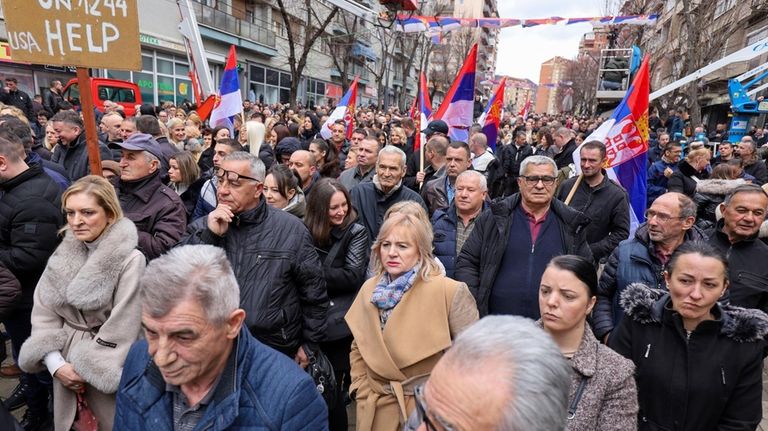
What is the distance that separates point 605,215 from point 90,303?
397cm

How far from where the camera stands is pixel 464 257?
3275 millimetres

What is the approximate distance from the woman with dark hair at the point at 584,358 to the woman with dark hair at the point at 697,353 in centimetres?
35

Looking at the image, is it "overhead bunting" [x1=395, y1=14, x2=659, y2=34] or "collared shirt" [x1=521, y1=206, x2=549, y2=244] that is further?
"overhead bunting" [x1=395, y1=14, x2=659, y2=34]

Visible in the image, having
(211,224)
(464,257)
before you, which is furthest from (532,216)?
(211,224)

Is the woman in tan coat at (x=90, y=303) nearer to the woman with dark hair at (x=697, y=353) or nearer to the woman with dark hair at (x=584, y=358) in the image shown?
the woman with dark hair at (x=584, y=358)

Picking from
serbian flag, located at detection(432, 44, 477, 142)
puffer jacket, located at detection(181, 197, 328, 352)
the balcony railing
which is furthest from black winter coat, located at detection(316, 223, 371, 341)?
the balcony railing

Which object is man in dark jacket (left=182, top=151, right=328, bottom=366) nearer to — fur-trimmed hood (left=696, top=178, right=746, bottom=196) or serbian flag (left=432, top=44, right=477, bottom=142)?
fur-trimmed hood (left=696, top=178, right=746, bottom=196)

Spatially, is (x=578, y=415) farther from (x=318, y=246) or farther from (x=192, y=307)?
(x=318, y=246)

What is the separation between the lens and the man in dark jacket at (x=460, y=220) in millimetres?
3680

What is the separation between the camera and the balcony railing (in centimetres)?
2372

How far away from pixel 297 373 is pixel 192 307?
1.41 ft

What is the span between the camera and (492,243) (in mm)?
3160

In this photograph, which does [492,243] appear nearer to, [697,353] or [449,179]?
[697,353]

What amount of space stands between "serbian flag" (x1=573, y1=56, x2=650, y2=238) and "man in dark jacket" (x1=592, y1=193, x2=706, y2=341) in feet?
6.20
